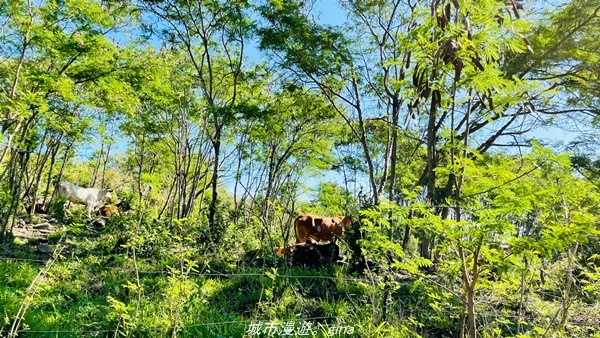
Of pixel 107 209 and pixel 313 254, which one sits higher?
pixel 107 209

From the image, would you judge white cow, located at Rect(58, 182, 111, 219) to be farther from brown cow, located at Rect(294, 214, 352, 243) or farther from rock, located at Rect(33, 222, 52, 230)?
brown cow, located at Rect(294, 214, 352, 243)

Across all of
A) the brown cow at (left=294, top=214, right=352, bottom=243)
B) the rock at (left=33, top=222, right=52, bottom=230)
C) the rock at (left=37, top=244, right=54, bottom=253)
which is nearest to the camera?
the rock at (left=37, top=244, right=54, bottom=253)

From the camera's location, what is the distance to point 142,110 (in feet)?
42.3

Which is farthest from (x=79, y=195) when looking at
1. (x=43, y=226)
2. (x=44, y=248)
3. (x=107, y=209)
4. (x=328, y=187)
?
(x=328, y=187)

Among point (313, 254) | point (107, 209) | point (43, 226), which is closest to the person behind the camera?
point (313, 254)

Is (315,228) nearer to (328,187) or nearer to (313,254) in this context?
(313,254)

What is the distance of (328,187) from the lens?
16.5 m

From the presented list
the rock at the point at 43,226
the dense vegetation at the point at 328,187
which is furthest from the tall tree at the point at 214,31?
the rock at the point at 43,226

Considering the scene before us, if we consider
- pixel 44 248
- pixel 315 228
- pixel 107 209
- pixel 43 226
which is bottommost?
pixel 44 248

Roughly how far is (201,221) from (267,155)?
7984mm

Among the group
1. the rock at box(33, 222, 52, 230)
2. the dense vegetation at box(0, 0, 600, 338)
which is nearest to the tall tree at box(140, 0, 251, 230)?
the dense vegetation at box(0, 0, 600, 338)

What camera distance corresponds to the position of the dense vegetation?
8.72ft

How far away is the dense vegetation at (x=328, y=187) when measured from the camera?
2.66 m

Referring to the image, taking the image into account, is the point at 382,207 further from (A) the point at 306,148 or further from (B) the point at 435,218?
(A) the point at 306,148
